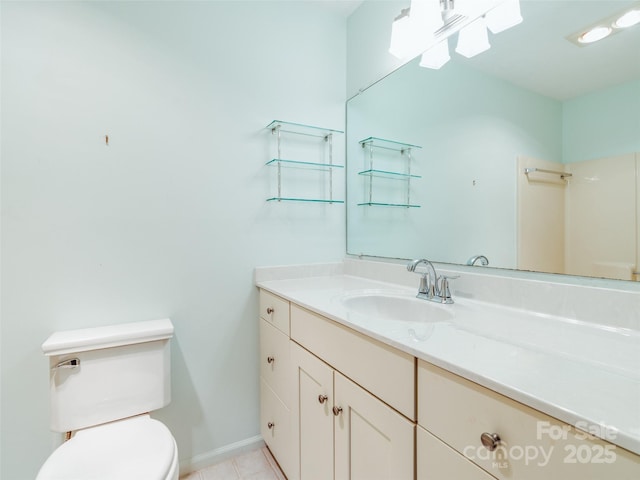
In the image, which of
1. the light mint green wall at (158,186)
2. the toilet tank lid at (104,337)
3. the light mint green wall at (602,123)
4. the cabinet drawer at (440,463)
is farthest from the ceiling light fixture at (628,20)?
the toilet tank lid at (104,337)

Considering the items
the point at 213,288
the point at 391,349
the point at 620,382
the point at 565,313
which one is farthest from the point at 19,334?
the point at 565,313

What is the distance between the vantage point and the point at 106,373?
1167mm

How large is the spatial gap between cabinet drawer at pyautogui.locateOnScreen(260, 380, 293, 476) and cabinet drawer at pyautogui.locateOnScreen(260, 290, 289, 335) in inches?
13.7

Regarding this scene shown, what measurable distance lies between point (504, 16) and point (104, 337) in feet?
6.22

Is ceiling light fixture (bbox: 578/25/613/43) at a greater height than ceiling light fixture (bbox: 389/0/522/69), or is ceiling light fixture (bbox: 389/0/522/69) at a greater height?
ceiling light fixture (bbox: 389/0/522/69)

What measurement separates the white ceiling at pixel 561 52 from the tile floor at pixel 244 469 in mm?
1924

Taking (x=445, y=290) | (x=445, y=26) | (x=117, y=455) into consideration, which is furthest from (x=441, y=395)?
(x=445, y=26)

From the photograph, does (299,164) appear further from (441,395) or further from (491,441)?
(491,441)

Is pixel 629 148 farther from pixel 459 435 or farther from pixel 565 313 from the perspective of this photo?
pixel 459 435

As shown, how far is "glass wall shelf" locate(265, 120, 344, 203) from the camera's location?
5.38 ft

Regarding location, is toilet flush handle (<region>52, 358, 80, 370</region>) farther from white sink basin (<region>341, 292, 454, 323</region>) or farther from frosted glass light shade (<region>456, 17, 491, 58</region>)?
frosted glass light shade (<region>456, 17, 491, 58</region>)

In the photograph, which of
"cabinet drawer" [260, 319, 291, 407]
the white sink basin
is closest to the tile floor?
"cabinet drawer" [260, 319, 291, 407]

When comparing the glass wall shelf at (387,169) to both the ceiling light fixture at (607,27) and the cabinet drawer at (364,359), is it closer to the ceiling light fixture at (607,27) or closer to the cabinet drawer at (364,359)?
the ceiling light fixture at (607,27)

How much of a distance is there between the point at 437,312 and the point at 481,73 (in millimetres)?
943
